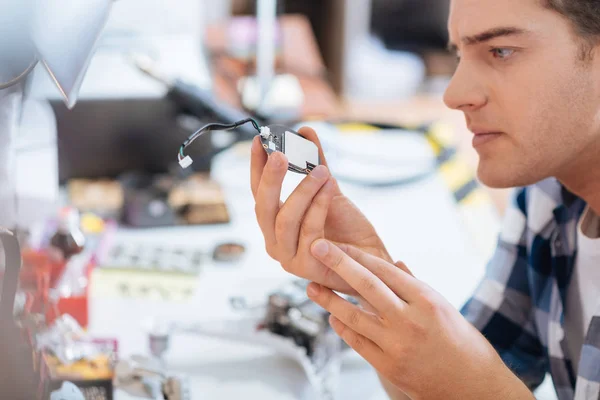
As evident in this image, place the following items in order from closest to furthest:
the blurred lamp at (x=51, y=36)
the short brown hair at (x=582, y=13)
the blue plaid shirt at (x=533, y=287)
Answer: the blurred lamp at (x=51, y=36) → the short brown hair at (x=582, y=13) → the blue plaid shirt at (x=533, y=287)

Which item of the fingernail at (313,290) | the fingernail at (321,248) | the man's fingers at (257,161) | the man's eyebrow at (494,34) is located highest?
the man's eyebrow at (494,34)

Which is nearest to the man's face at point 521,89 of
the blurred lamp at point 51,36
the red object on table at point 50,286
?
the blurred lamp at point 51,36

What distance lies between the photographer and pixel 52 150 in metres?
0.91

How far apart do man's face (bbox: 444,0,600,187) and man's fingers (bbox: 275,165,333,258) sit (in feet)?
0.73

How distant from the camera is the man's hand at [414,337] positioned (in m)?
0.62

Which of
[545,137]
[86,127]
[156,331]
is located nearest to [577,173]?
[545,137]

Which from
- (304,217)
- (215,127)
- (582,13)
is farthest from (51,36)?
(582,13)

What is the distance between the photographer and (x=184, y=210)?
113 centimetres

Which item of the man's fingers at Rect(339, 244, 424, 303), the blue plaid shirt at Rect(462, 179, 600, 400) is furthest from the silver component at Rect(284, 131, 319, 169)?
the blue plaid shirt at Rect(462, 179, 600, 400)

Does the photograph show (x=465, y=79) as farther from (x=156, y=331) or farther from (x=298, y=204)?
(x=156, y=331)

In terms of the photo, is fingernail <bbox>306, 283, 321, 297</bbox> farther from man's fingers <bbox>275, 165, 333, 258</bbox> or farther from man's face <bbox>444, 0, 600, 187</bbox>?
man's face <bbox>444, 0, 600, 187</bbox>

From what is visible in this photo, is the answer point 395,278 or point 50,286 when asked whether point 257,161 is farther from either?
point 50,286

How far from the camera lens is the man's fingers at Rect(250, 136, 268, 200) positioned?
656 millimetres

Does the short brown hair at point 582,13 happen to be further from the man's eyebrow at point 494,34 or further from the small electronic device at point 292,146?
the small electronic device at point 292,146
